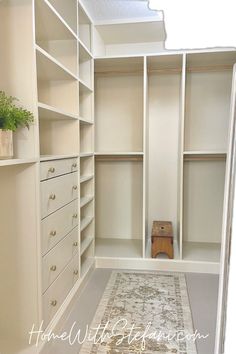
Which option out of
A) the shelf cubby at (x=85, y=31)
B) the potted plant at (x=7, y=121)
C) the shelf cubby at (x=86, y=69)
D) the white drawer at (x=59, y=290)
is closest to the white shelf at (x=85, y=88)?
the shelf cubby at (x=86, y=69)

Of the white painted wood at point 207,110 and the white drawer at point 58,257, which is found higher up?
the white painted wood at point 207,110

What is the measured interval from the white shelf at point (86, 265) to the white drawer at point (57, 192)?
2.29 ft

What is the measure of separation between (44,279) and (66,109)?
122 cm

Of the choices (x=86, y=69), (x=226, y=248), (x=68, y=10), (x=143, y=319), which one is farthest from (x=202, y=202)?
(x=226, y=248)

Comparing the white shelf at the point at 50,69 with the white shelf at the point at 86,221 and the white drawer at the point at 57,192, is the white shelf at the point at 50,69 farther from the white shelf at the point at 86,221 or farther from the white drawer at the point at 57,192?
the white shelf at the point at 86,221

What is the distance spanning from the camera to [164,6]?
0.36m

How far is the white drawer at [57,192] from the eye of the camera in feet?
5.02

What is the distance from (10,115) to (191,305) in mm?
1775

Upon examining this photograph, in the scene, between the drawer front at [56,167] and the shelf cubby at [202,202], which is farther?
the shelf cubby at [202,202]

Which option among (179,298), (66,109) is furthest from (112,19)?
(179,298)

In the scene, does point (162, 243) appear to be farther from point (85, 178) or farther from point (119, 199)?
point (85, 178)

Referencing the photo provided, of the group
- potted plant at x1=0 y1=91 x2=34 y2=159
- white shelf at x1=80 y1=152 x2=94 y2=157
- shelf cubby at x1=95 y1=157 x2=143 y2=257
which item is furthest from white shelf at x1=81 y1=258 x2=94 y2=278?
potted plant at x1=0 y1=91 x2=34 y2=159

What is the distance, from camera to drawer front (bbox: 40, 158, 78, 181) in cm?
151

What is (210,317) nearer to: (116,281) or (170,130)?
(116,281)
